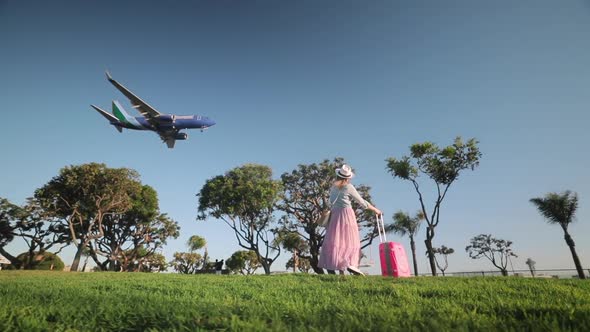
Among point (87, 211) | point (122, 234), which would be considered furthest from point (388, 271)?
point (122, 234)

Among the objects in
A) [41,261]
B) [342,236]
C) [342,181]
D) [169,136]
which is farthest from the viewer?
[41,261]

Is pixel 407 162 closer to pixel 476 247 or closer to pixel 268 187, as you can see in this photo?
pixel 268 187

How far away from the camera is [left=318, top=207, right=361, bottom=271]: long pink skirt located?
30.7 ft

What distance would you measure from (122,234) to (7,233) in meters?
11.3

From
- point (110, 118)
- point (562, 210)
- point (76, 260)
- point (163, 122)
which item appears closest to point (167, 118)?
point (163, 122)

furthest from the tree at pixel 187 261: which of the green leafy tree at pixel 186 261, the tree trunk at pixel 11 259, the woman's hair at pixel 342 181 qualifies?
the woman's hair at pixel 342 181

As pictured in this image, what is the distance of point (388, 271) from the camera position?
929cm

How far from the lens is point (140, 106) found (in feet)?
67.3

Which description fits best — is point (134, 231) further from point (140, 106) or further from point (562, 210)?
point (562, 210)

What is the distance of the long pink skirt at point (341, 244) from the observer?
30.7ft

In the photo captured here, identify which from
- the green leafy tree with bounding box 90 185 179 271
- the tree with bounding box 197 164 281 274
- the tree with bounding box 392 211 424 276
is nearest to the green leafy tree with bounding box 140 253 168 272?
the green leafy tree with bounding box 90 185 179 271

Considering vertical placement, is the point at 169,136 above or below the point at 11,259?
above

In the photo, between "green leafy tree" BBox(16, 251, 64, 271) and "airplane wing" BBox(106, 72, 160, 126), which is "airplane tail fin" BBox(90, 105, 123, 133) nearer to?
"airplane wing" BBox(106, 72, 160, 126)

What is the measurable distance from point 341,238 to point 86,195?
31089mm
